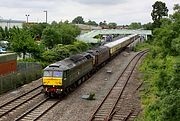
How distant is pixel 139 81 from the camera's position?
1425 inches

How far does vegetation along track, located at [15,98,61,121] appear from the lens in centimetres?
2181

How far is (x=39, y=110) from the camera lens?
23844 mm

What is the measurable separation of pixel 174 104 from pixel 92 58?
2667cm

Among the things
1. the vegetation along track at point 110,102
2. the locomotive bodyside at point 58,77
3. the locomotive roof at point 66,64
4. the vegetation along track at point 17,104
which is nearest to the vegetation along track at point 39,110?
the vegetation along track at point 17,104

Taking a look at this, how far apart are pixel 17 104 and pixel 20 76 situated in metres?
8.82

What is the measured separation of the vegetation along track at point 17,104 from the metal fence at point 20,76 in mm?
2259

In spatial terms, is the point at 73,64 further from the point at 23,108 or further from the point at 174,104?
the point at 174,104

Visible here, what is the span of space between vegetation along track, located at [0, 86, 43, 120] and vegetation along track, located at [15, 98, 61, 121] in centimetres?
74

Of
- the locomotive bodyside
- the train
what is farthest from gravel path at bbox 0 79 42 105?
the locomotive bodyside

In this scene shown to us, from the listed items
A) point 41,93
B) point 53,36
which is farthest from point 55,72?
point 53,36

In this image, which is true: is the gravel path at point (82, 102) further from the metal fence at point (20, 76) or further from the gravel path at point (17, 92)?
the metal fence at point (20, 76)

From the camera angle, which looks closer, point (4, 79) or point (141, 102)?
point (141, 102)

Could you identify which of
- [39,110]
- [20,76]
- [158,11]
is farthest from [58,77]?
[158,11]

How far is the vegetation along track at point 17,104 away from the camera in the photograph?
22.7m
